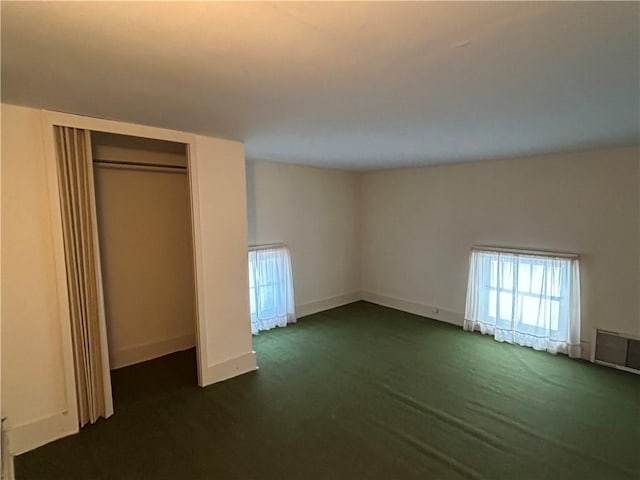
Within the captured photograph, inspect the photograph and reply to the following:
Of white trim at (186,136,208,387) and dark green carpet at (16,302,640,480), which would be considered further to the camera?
white trim at (186,136,208,387)

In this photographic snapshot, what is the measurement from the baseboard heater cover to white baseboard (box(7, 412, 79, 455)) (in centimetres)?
464

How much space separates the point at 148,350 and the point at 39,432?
1.40m

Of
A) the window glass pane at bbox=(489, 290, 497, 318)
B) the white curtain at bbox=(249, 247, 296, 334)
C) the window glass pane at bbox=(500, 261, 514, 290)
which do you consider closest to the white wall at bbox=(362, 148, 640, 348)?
the window glass pane at bbox=(500, 261, 514, 290)

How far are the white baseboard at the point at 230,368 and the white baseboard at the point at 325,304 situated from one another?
168cm

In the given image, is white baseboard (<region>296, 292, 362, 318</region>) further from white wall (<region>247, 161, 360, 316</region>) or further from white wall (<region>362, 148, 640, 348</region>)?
white wall (<region>362, 148, 640, 348</region>)

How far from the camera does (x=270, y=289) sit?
461cm

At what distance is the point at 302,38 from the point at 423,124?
1.44 m

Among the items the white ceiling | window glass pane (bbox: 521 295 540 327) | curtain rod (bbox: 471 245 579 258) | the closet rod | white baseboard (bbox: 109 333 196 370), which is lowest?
white baseboard (bbox: 109 333 196 370)

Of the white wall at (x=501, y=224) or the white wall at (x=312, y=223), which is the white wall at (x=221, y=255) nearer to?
the white wall at (x=312, y=223)

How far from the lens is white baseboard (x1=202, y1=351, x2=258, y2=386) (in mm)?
3127

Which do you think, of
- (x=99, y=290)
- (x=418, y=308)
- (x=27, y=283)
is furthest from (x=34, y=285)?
(x=418, y=308)

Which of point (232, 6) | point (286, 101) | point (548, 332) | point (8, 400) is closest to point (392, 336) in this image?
point (548, 332)

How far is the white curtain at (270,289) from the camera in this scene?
444cm

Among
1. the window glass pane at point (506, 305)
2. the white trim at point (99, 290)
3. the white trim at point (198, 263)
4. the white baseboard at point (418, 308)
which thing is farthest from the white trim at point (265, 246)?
the window glass pane at point (506, 305)
